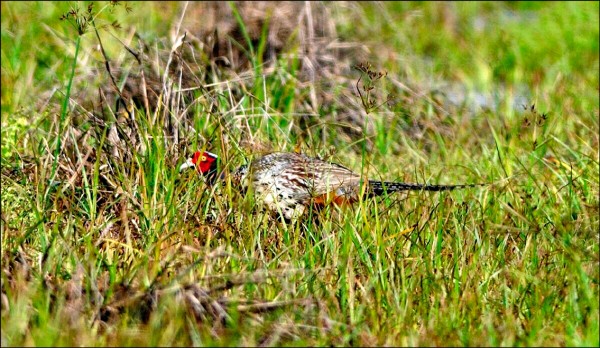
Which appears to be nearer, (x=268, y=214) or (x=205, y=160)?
(x=268, y=214)

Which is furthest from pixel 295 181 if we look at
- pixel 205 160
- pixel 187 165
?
pixel 187 165

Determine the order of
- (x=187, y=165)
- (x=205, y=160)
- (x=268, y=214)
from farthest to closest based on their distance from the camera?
(x=205, y=160) < (x=187, y=165) < (x=268, y=214)

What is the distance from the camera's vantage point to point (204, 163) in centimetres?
536

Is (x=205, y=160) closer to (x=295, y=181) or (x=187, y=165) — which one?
(x=187, y=165)

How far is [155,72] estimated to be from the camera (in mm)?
6219

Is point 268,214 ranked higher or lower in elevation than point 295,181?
lower

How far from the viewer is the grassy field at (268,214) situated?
3.72m

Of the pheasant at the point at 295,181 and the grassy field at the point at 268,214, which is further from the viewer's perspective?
the pheasant at the point at 295,181

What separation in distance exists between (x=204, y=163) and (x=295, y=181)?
17.8 inches

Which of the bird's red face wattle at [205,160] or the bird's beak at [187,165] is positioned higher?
the bird's red face wattle at [205,160]

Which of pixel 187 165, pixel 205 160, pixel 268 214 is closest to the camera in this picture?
pixel 268 214

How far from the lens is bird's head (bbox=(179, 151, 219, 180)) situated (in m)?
5.15

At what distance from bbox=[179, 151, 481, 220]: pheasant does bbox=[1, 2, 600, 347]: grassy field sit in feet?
0.31

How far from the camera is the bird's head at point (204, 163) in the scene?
16.9 ft
